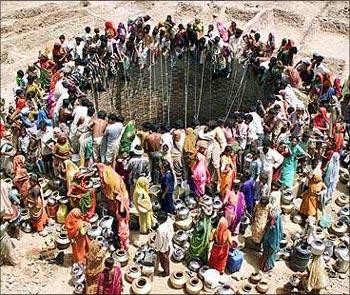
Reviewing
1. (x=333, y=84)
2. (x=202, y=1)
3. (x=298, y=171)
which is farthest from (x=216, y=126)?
(x=202, y=1)

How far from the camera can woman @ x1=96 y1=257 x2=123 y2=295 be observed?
8117 millimetres

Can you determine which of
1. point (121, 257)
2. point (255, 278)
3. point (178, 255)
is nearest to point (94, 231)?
point (121, 257)

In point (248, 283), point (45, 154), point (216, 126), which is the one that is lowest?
point (248, 283)

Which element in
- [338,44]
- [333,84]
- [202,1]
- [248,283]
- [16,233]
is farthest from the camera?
[202,1]

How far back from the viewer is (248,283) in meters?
9.21

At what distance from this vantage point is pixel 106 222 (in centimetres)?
948

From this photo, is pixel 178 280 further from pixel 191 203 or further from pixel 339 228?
pixel 339 228

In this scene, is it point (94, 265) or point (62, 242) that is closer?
point (94, 265)

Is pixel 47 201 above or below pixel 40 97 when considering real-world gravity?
below

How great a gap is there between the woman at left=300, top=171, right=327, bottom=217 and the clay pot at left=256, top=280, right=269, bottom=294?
1.94 metres

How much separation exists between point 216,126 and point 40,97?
14.2ft

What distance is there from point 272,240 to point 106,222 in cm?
285

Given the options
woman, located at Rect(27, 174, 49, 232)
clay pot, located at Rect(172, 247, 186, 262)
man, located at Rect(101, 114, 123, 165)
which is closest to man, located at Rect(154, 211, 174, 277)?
clay pot, located at Rect(172, 247, 186, 262)

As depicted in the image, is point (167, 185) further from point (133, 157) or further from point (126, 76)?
point (126, 76)
